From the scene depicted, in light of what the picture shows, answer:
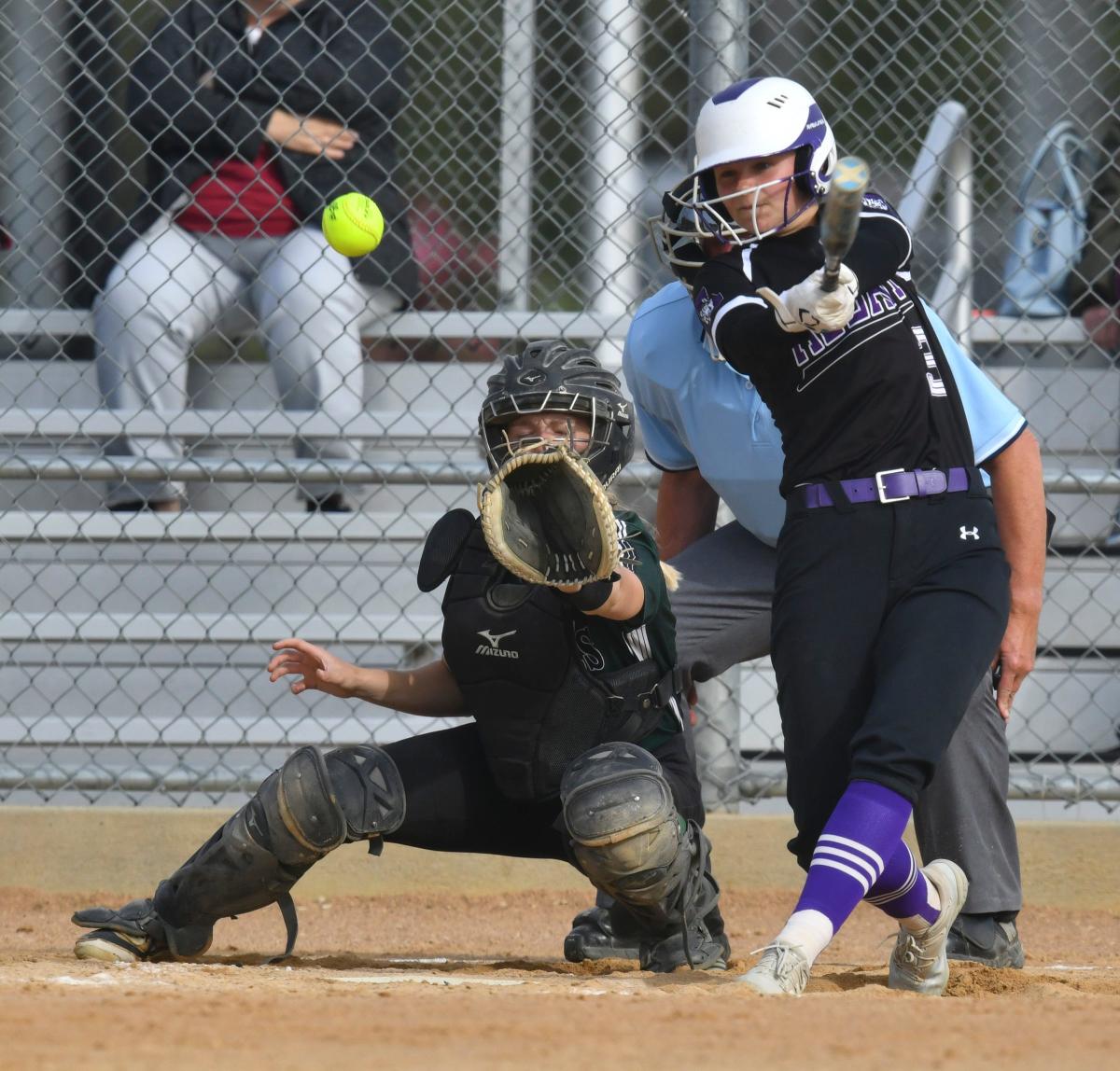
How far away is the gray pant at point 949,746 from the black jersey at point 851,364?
0.56m

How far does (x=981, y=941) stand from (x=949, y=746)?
40cm

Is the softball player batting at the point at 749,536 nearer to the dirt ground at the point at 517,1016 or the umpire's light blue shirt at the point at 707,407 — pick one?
the umpire's light blue shirt at the point at 707,407

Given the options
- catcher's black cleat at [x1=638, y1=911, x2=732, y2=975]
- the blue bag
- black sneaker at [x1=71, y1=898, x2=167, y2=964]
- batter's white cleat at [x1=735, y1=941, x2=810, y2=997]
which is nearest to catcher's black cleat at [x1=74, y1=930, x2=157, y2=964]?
black sneaker at [x1=71, y1=898, x2=167, y2=964]

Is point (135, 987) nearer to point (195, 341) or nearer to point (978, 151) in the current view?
point (195, 341)

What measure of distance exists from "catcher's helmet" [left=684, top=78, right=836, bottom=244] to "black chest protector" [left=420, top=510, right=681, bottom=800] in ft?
2.66

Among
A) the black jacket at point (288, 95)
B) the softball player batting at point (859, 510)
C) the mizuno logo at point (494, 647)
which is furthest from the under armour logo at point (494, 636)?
the black jacket at point (288, 95)

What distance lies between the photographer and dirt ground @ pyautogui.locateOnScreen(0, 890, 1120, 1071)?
74.4 inches

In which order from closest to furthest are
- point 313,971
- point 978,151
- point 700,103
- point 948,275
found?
point 313,971, point 700,103, point 948,275, point 978,151

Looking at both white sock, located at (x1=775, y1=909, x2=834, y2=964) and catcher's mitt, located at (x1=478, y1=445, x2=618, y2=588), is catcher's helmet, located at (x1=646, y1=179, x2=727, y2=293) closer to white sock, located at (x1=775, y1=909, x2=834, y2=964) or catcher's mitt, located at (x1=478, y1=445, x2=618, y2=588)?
catcher's mitt, located at (x1=478, y1=445, x2=618, y2=588)

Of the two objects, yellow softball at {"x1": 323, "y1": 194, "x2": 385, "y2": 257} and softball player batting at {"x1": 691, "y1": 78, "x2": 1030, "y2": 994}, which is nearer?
softball player batting at {"x1": 691, "y1": 78, "x2": 1030, "y2": 994}

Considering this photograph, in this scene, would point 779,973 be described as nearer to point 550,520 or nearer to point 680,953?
point 680,953

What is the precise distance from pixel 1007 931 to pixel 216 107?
3539 millimetres

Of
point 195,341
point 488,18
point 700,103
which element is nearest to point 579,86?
point 488,18

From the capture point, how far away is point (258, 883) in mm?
2941
